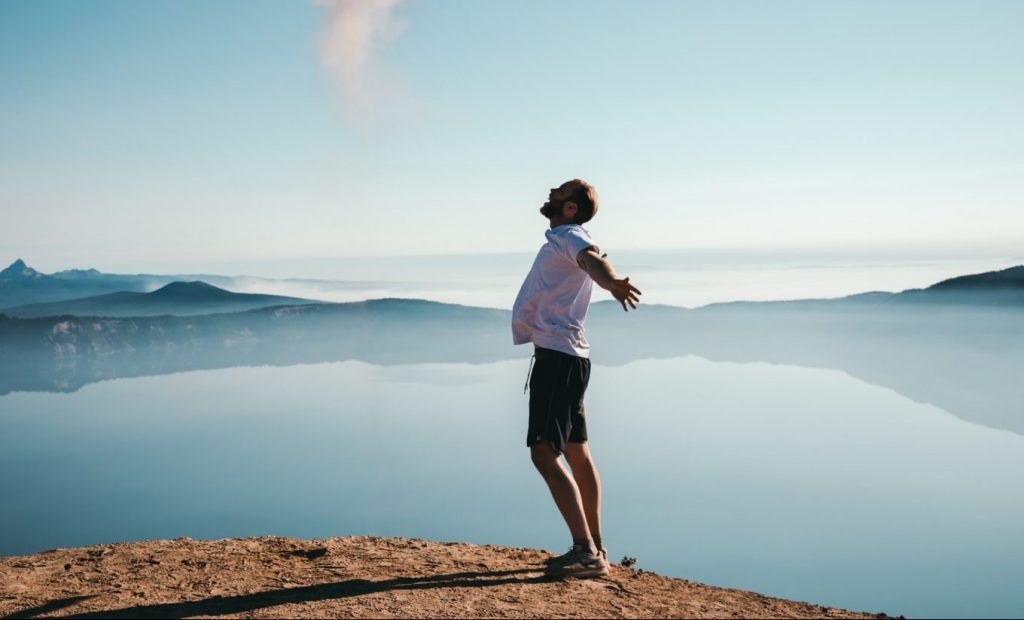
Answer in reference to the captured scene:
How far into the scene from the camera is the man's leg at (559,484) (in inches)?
159

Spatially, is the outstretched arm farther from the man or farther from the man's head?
the man's head

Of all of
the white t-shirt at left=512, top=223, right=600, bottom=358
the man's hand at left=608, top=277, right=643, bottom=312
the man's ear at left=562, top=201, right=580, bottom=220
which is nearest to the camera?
the man's hand at left=608, top=277, right=643, bottom=312

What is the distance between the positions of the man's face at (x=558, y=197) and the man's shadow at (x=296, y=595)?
2.32 m

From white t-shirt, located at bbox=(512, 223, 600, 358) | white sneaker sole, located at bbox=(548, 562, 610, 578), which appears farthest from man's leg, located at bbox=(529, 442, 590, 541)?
white t-shirt, located at bbox=(512, 223, 600, 358)

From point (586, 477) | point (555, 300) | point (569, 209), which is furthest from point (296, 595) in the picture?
point (569, 209)

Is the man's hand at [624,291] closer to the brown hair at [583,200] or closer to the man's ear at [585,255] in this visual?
the man's ear at [585,255]

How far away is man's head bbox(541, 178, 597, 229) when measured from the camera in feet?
13.8

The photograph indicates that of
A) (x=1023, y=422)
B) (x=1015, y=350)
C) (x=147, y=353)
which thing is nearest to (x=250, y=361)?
(x=147, y=353)

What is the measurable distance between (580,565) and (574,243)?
203cm

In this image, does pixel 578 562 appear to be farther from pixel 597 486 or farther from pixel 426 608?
pixel 426 608

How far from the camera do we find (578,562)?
167 inches

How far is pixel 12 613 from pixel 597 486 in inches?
142

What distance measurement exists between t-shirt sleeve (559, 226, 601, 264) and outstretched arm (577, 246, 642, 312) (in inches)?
1.5

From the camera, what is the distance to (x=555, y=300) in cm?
407
